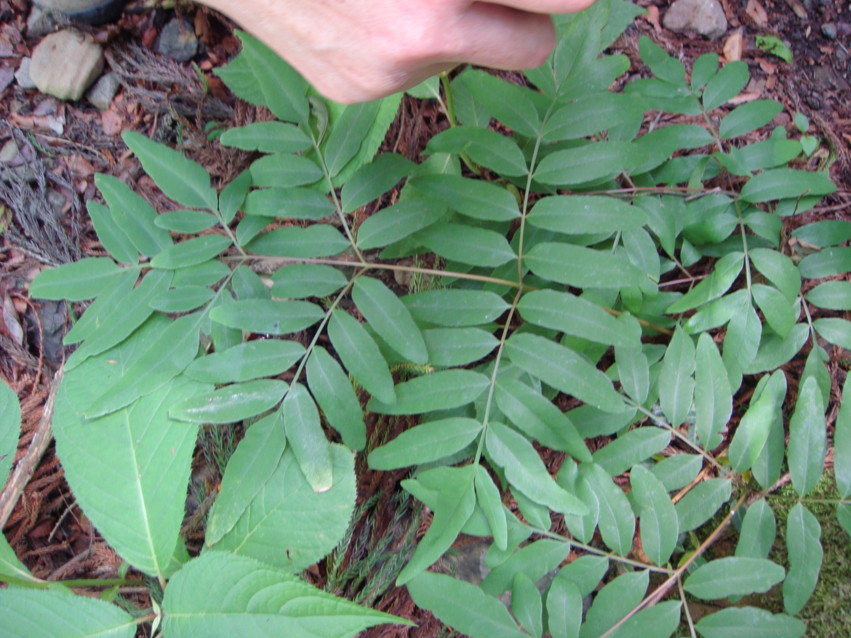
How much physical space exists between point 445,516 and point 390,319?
53 cm

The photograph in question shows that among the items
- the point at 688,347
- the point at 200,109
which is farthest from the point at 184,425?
the point at 688,347

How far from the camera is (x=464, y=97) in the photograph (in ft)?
6.49

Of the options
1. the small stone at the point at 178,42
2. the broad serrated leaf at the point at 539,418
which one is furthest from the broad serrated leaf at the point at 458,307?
the small stone at the point at 178,42

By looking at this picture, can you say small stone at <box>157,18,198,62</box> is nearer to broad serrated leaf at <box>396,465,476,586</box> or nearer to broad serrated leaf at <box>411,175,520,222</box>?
broad serrated leaf at <box>411,175,520,222</box>

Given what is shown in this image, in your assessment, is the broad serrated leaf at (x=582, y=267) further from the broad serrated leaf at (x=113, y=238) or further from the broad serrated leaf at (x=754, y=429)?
the broad serrated leaf at (x=113, y=238)

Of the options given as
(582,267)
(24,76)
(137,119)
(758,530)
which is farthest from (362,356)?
(24,76)

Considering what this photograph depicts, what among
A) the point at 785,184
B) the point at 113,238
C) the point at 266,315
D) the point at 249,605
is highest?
the point at 785,184

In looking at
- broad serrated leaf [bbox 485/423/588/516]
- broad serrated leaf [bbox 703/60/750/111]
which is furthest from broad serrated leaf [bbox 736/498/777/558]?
broad serrated leaf [bbox 703/60/750/111]

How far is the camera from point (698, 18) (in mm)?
2361

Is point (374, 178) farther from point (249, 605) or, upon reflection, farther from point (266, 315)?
point (249, 605)

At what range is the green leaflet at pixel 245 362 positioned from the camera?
1619mm

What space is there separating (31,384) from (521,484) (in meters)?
1.71

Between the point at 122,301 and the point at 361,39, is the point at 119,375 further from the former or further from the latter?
the point at 361,39

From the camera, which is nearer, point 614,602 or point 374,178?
point 614,602
